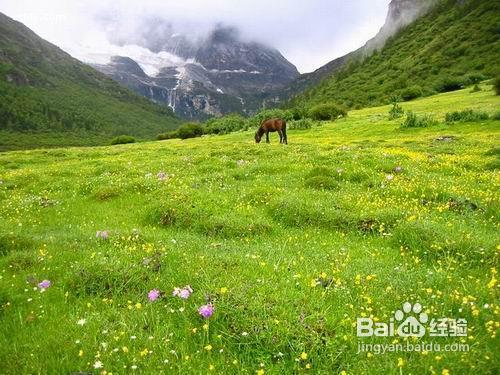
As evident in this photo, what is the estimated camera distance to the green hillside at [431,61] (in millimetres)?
105125

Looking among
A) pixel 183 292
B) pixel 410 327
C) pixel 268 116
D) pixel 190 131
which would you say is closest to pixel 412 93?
pixel 268 116

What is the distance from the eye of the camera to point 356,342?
594cm

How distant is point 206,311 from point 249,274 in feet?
4.90

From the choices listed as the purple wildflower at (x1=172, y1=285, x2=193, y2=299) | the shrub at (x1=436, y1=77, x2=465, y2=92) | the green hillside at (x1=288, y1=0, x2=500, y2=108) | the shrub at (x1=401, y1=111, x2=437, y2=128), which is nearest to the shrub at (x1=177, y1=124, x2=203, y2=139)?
the green hillside at (x1=288, y1=0, x2=500, y2=108)

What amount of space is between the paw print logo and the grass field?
0.11 metres

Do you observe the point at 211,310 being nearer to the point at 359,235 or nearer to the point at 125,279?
the point at 125,279

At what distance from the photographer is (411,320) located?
6285 mm

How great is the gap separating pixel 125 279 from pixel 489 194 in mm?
10950

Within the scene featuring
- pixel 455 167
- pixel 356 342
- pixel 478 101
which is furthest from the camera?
pixel 478 101

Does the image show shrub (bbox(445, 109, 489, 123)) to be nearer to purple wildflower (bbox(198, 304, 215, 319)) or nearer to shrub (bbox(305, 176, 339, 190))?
shrub (bbox(305, 176, 339, 190))

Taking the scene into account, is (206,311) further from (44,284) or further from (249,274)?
(44,284)

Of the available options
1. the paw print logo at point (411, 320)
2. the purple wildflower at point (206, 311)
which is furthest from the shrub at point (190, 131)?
the paw print logo at point (411, 320)

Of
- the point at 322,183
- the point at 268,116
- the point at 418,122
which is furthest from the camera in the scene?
the point at 268,116

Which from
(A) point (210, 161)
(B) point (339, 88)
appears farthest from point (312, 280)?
(B) point (339, 88)
